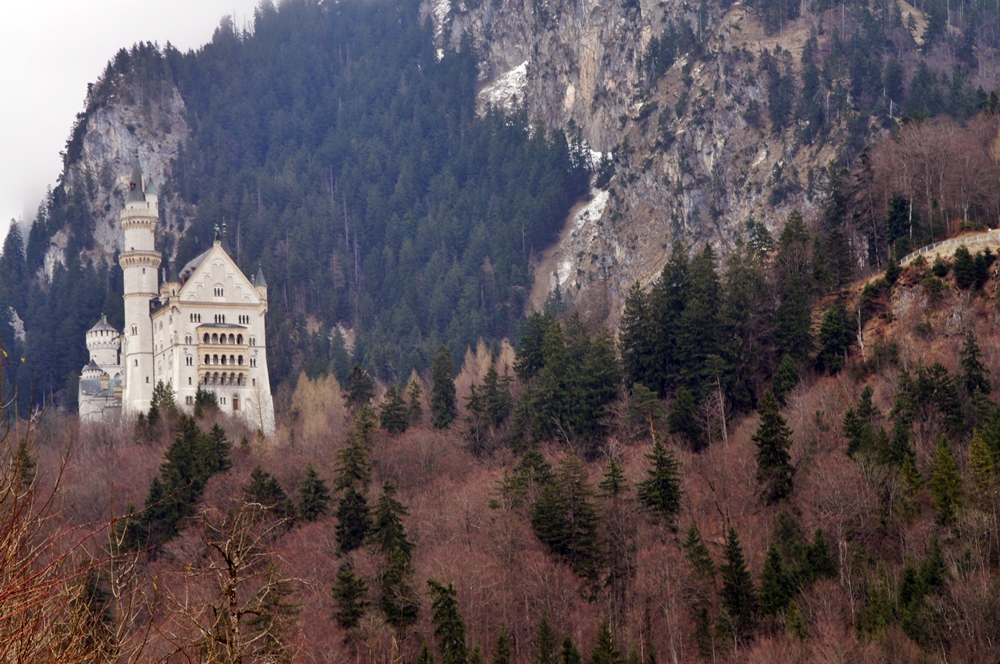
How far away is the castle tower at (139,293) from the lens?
109 meters

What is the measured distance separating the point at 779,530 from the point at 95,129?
137469 mm

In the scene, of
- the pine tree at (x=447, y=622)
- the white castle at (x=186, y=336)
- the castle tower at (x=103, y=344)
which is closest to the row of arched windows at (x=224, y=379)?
the white castle at (x=186, y=336)

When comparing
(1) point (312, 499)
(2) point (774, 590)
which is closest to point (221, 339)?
(1) point (312, 499)

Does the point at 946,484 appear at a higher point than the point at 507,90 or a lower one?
lower

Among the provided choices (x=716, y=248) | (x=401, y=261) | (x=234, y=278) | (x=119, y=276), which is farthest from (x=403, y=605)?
(x=401, y=261)

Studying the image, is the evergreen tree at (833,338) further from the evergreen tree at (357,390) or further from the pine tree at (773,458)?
the evergreen tree at (357,390)

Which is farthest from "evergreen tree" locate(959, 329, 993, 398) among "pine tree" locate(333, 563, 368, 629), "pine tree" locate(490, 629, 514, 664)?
"pine tree" locate(333, 563, 368, 629)

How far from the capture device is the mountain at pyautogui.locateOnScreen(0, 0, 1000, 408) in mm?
126375

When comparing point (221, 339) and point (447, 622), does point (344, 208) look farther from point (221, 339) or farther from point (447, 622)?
point (447, 622)

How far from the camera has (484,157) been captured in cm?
17500

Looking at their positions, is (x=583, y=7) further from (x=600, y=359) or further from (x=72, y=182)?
(x=600, y=359)

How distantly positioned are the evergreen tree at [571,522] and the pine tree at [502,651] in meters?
7.52

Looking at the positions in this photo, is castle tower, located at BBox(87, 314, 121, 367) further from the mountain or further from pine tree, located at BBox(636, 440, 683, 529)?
pine tree, located at BBox(636, 440, 683, 529)

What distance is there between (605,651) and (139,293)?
71.3 metres
